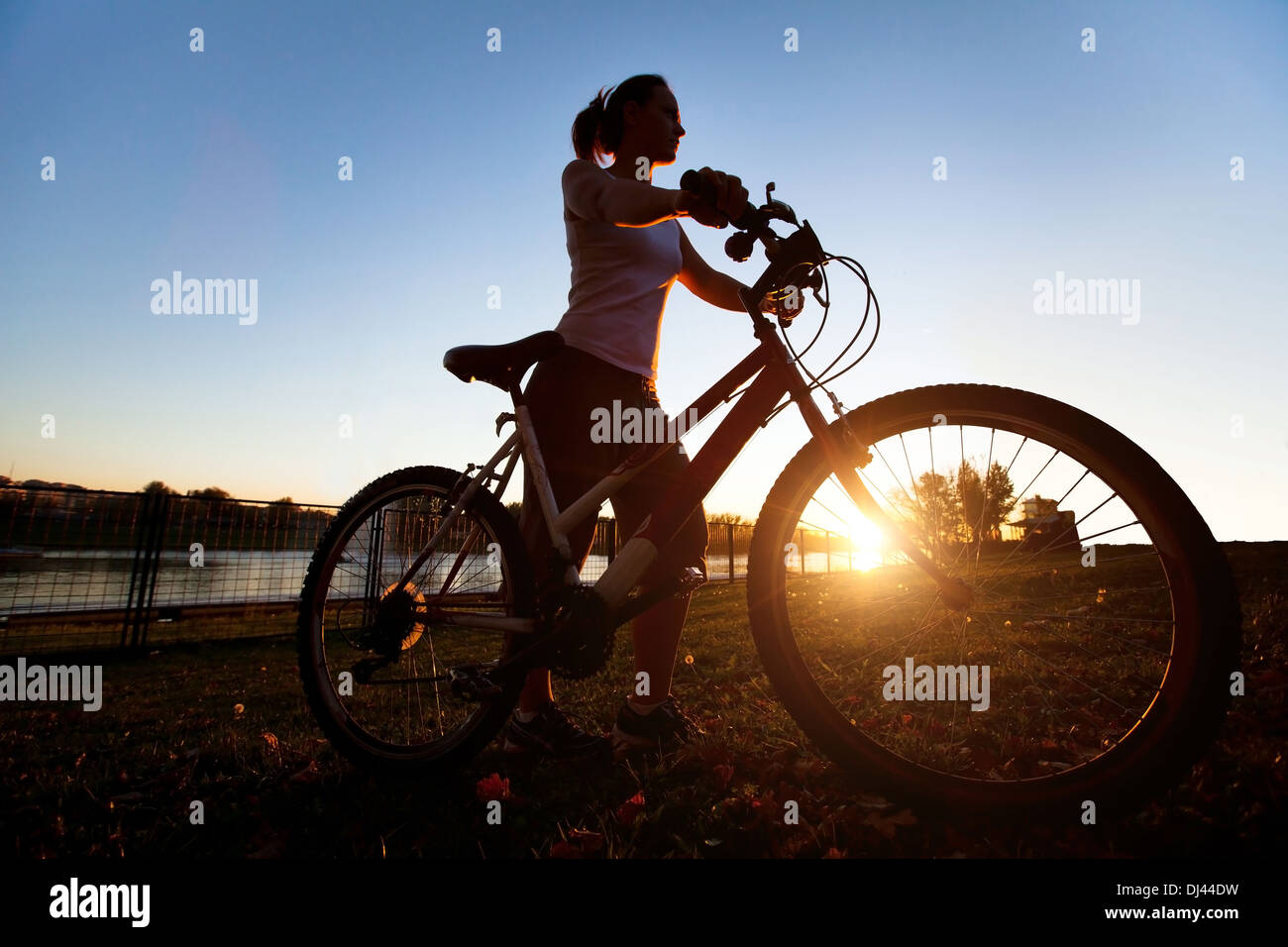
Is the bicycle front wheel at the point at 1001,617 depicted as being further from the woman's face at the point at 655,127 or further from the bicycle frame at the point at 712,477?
the woman's face at the point at 655,127

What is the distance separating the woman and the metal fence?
286 cm

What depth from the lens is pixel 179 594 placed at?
696 cm

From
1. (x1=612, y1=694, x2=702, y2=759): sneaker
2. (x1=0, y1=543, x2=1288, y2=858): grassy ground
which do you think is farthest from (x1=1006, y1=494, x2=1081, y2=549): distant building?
(x1=612, y1=694, x2=702, y2=759): sneaker

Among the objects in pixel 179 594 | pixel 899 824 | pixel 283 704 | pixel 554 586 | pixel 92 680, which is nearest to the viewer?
pixel 899 824

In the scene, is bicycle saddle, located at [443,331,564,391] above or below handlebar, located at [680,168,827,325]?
below

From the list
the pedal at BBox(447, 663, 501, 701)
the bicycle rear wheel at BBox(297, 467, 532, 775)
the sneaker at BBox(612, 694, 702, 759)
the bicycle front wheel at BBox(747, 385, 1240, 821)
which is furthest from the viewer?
the sneaker at BBox(612, 694, 702, 759)

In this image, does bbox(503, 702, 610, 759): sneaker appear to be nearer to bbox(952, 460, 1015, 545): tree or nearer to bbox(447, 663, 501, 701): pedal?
bbox(447, 663, 501, 701): pedal

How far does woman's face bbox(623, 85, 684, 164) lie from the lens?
8.04 feet

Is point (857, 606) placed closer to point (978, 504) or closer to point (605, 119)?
point (978, 504)

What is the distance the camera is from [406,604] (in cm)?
225
